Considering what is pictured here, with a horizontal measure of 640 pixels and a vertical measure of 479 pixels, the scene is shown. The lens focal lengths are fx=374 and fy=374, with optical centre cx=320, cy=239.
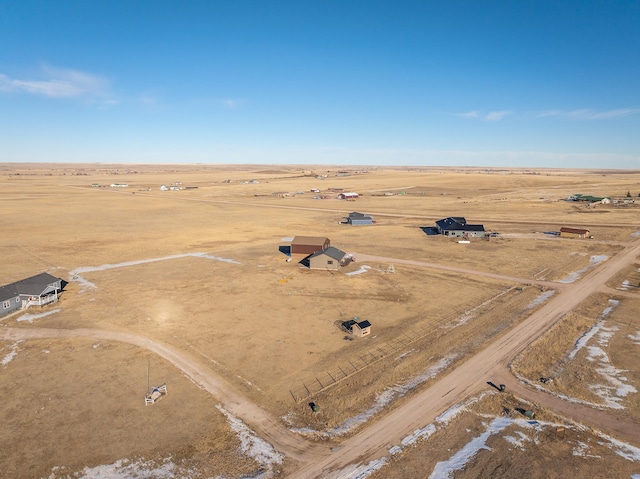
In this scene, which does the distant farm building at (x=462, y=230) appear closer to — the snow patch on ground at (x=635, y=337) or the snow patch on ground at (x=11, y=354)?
the snow patch on ground at (x=635, y=337)

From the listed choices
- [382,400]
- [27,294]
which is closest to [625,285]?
[382,400]

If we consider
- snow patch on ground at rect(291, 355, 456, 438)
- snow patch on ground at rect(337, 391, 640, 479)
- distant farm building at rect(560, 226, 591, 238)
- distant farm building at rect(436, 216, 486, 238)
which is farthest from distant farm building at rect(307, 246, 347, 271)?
distant farm building at rect(560, 226, 591, 238)

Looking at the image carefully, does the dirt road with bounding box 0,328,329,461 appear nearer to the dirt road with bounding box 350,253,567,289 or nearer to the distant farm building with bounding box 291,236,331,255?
the distant farm building with bounding box 291,236,331,255

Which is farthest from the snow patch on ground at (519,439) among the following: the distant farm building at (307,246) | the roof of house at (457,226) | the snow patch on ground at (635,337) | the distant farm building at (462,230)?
the roof of house at (457,226)

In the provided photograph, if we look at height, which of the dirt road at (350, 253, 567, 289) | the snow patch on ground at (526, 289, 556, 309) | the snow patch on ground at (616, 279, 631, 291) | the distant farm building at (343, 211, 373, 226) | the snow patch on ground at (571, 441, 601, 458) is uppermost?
the distant farm building at (343, 211, 373, 226)

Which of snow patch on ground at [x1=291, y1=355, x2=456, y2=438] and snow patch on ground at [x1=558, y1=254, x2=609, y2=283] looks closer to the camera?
snow patch on ground at [x1=291, y1=355, x2=456, y2=438]
